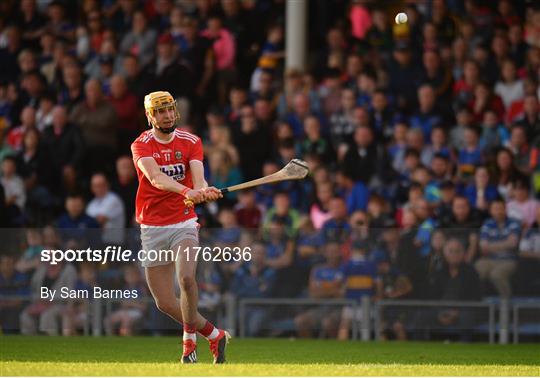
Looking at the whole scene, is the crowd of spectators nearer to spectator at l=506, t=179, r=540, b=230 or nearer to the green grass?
spectator at l=506, t=179, r=540, b=230

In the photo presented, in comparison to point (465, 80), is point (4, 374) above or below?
below

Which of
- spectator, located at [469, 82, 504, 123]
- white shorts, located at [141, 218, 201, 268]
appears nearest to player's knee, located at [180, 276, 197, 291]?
white shorts, located at [141, 218, 201, 268]

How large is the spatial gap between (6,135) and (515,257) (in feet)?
27.2

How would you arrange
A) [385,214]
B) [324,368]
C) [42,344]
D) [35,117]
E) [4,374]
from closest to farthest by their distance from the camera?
[4,374] < [324,368] < [42,344] < [385,214] < [35,117]

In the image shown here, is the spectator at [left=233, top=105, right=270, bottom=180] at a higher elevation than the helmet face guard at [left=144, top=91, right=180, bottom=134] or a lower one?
lower

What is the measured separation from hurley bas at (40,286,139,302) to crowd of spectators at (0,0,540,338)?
0.26 feet

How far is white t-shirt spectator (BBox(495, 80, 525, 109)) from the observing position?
62.7 ft

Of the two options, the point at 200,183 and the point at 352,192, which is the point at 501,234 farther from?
the point at 200,183

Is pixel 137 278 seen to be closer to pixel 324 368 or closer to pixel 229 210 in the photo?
pixel 229 210

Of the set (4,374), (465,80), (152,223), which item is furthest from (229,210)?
(4,374)

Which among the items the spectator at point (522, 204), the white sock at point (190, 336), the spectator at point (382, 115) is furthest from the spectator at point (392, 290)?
the white sock at point (190, 336)

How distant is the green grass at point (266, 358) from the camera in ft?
36.7

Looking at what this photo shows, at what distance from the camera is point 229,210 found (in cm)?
1844
